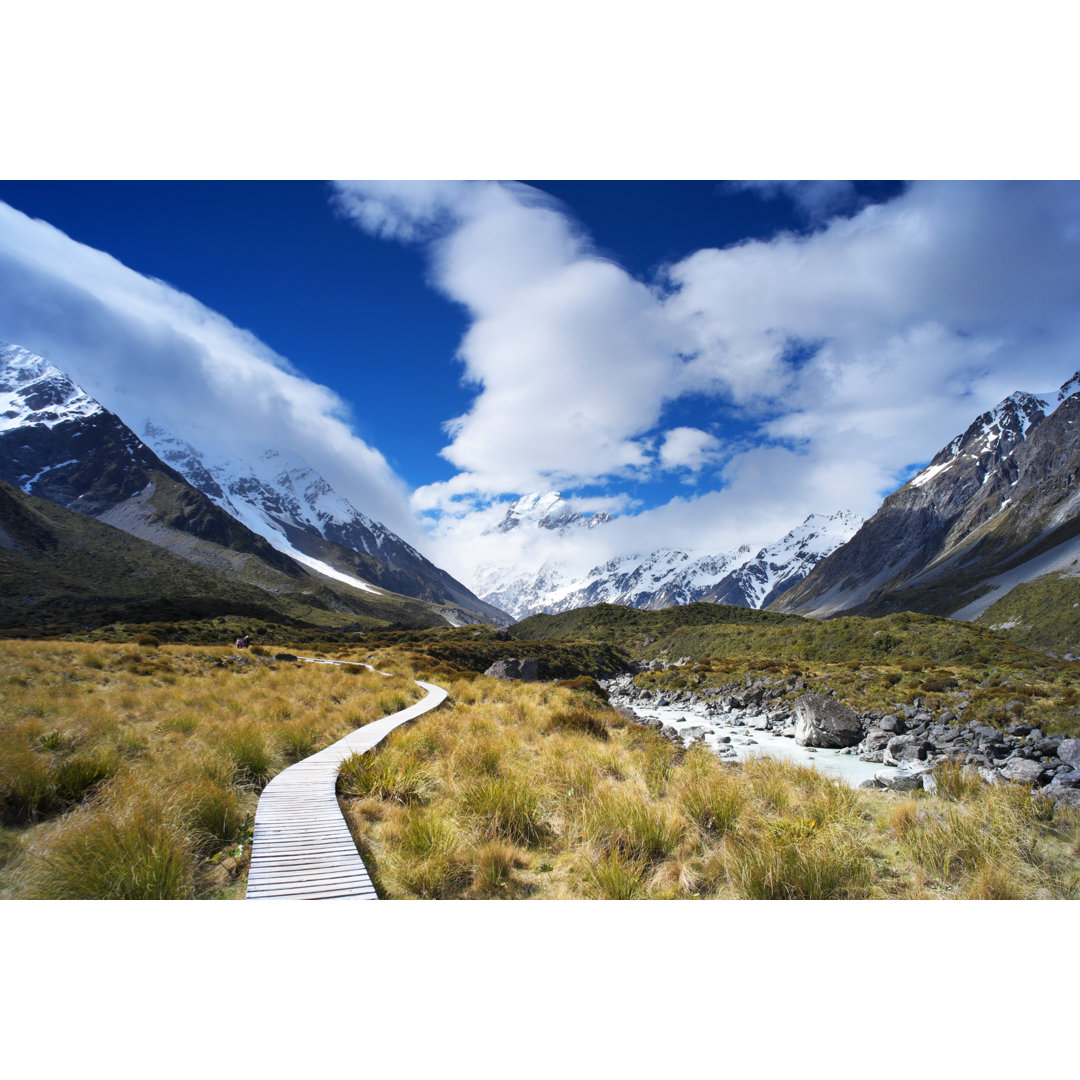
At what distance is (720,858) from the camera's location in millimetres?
5016

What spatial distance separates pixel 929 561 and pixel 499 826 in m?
201

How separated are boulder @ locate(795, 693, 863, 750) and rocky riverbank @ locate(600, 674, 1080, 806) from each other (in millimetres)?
33

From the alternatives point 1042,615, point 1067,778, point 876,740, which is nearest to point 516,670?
point 876,740

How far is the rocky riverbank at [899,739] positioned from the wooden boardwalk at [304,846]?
9.22 metres

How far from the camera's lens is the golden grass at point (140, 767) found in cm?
404

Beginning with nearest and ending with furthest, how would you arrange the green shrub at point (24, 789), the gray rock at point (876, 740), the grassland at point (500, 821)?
1. the grassland at point (500, 821)
2. the green shrub at point (24, 789)
3. the gray rock at point (876, 740)

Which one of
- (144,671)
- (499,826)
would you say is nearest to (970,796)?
(499,826)

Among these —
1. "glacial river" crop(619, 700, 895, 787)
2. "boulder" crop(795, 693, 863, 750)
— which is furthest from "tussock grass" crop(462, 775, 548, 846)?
"boulder" crop(795, 693, 863, 750)

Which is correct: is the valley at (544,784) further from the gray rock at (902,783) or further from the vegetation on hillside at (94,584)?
the vegetation on hillside at (94,584)

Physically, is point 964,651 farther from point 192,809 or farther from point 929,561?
point 929,561

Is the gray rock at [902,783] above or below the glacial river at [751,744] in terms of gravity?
above

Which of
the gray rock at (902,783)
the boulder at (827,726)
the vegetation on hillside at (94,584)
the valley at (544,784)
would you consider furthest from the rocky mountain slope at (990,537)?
the vegetation on hillside at (94,584)

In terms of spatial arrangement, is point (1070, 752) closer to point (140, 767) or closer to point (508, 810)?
point (508, 810)

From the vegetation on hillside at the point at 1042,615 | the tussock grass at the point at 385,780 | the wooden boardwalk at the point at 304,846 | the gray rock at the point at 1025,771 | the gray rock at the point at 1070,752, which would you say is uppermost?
the vegetation on hillside at the point at 1042,615
